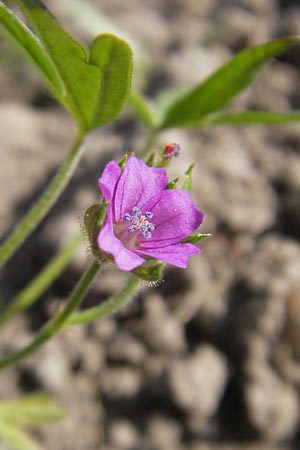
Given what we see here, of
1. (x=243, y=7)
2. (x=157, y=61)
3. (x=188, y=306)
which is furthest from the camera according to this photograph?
(x=243, y=7)

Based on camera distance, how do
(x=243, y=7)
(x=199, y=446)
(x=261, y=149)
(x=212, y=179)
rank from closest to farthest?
(x=199, y=446), (x=212, y=179), (x=261, y=149), (x=243, y=7)

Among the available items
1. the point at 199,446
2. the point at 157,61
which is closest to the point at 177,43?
the point at 157,61

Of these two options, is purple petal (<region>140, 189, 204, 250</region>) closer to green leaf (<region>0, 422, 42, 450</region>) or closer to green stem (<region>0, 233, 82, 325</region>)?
green stem (<region>0, 233, 82, 325</region>)

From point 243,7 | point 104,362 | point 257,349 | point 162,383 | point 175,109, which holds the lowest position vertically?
point 257,349

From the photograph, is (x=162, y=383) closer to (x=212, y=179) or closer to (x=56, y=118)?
(x=212, y=179)

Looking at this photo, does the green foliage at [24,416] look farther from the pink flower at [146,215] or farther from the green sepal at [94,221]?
the green sepal at [94,221]

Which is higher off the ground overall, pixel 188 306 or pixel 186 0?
pixel 186 0

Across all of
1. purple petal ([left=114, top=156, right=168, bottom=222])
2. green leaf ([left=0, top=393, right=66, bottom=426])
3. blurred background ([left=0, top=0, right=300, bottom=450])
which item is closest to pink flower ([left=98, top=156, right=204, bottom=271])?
purple petal ([left=114, top=156, right=168, bottom=222])
